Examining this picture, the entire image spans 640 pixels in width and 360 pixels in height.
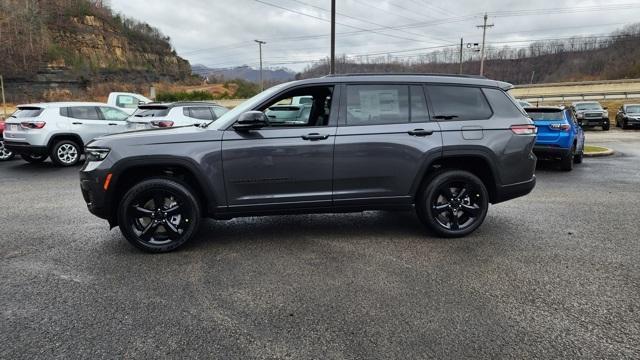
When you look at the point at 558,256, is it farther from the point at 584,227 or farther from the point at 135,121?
the point at 135,121

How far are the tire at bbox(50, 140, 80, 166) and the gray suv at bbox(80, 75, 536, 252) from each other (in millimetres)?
8058

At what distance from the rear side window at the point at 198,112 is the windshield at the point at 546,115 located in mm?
8565

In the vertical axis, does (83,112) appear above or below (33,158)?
above

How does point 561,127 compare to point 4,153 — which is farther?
point 4,153

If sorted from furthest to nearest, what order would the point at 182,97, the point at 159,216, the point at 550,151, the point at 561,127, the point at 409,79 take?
1. the point at 182,97
2. the point at 550,151
3. the point at 561,127
4. the point at 409,79
5. the point at 159,216

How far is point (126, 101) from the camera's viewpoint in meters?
18.5

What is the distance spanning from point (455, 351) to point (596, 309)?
1.38 meters

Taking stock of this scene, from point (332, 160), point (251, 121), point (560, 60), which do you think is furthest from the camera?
point (560, 60)

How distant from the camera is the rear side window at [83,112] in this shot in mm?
11633

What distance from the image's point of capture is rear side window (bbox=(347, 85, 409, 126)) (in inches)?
193

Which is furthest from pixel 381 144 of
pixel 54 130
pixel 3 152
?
pixel 3 152

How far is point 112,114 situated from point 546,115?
1176 centimetres

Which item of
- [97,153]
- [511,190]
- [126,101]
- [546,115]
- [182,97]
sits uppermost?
[182,97]

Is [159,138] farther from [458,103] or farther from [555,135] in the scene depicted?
[555,135]
